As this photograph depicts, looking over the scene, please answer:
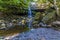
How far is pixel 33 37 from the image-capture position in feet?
24.1

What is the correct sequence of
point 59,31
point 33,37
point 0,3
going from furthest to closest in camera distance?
A: point 0,3
point 59,31
point 33,37

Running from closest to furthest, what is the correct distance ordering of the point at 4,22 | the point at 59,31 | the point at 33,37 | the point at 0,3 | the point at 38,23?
1. the point at 33,37
2. the point at 59,31
3. the point at 38,23
4. the point at 4,22
5. the point at 0,3

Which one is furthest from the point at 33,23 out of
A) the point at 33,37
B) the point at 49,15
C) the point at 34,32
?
the point at 33,37

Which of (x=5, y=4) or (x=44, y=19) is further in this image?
(x=5, y=4)

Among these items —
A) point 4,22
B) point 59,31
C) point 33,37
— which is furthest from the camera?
point 4,22

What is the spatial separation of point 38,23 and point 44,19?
1.52 ft

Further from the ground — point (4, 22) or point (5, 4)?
point (5, 4)

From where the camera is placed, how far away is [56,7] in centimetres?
1024

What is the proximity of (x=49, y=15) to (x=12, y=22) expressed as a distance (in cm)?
242

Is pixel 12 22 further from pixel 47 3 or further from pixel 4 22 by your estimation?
pixel 47 3

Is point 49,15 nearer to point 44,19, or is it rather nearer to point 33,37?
point 44,19

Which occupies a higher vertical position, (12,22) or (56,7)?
(56,7)

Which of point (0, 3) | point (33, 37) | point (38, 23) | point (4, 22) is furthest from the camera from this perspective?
point (0, 3)

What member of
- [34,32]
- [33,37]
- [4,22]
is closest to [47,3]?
[4,22]
